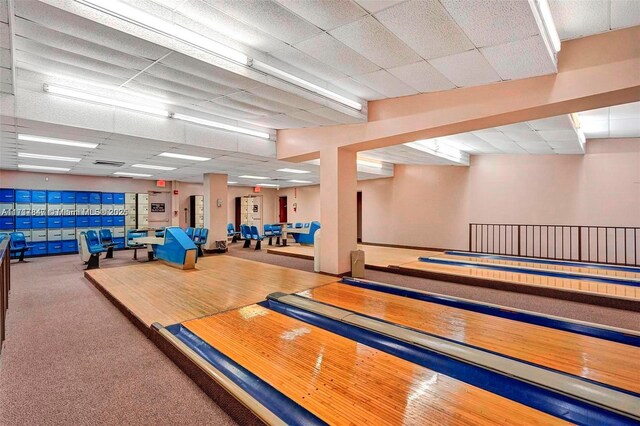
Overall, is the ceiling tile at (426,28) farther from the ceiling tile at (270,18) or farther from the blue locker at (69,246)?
the blue locker at (69,246)

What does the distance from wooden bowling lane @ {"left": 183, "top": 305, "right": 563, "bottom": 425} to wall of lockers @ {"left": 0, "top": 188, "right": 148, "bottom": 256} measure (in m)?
9.82

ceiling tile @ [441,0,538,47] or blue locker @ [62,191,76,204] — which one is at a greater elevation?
ceiling tile @ [441,0,538,47]

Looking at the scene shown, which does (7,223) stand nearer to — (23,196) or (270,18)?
(23,196)

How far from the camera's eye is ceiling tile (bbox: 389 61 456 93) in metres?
3.88

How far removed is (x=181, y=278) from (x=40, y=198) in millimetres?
7581

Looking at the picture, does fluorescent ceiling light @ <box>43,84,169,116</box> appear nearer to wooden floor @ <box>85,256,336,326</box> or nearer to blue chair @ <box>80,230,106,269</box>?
wooden floor @ <box>85,256,336,326</box>

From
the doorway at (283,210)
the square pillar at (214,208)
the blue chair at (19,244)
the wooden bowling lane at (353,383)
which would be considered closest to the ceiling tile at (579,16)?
the wooden bowling lane at (353,383)

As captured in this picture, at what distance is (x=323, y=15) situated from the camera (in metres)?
2.84

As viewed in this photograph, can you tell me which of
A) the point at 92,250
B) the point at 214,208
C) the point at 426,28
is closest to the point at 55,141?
the point at 92,250

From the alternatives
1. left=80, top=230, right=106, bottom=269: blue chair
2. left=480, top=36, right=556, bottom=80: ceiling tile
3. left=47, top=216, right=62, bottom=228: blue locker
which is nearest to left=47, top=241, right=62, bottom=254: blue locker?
left=47, top=216, right=62, bottom=228: blue locker

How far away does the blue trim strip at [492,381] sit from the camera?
1922 millimetres

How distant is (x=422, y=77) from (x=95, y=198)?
1160 cm

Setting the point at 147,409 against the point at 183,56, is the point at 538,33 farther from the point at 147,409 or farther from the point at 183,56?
the point at 147,409

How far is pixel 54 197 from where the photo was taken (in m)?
10.3
